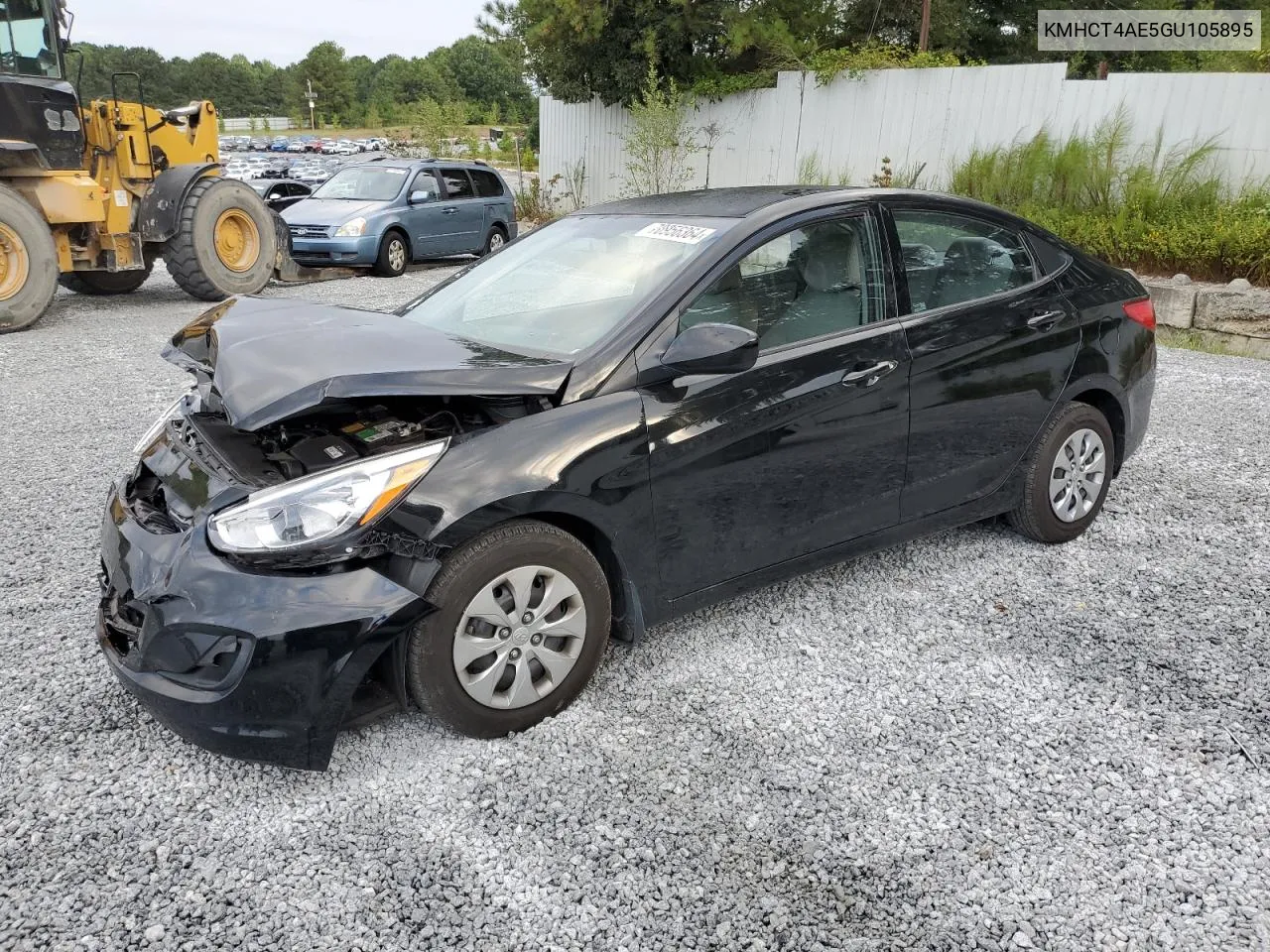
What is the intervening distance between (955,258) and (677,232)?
3.91ft

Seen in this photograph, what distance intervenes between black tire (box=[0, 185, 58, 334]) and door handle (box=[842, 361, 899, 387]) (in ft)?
28.8

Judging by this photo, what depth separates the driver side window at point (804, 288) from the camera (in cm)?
334

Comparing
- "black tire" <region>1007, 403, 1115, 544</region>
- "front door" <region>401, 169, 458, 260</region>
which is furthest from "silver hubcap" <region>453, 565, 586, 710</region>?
"front door" <region>401, 169, 458, 260</region>

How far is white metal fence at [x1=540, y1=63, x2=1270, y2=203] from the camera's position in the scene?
32.8 ft

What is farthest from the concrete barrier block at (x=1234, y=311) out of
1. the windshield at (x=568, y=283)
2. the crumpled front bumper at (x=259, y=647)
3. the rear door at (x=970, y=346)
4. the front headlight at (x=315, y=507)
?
the crumpled front bumper at (x=259, y=647)

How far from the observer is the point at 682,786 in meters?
2.79

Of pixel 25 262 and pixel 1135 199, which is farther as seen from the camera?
pixel 1135 199

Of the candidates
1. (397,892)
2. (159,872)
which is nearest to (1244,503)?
(397,892)

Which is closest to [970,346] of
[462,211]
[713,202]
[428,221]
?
[713,202]

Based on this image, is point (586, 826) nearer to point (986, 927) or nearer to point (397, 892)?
point (397, 892)

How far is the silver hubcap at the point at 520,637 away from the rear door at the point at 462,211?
12.7m

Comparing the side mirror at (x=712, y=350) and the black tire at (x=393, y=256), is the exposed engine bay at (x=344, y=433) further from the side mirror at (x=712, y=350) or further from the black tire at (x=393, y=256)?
the black tire at (x=393, y=256)

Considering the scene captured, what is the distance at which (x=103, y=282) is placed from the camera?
11914 mm

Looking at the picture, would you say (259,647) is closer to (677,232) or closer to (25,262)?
(677,232)
